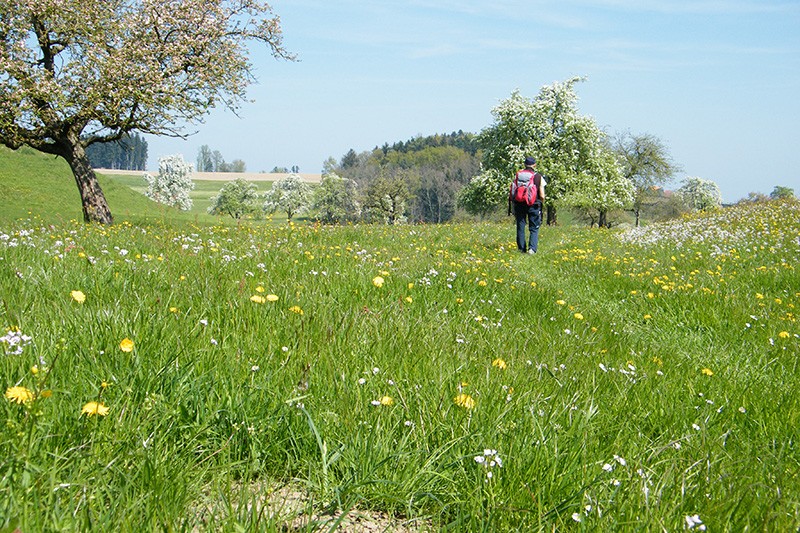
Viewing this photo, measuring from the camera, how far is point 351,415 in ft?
8.56

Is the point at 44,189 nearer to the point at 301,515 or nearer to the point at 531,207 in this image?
the point at 531,207

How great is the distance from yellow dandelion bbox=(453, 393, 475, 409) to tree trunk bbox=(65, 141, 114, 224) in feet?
70.1

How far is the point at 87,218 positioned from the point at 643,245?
19.8 meters

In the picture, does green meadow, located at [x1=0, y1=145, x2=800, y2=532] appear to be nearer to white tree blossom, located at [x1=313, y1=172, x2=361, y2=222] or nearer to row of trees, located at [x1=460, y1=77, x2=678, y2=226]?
row of trees, located at [x1=460, y1=77, x2=678, y2=226]

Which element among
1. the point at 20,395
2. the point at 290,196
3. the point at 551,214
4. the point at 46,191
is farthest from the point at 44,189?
the point at 290,196

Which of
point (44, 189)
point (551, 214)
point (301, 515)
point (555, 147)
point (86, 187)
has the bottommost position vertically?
point (301, 515)

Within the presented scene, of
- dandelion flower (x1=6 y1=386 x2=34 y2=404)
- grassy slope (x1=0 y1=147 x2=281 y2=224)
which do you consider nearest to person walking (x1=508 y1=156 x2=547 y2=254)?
dandelion flower (x1=6 y1=386 x2=34 y2=404)

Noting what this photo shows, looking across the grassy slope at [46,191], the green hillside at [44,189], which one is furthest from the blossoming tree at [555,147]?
the green hillside at [44,189]

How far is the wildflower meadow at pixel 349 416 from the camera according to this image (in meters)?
1.93

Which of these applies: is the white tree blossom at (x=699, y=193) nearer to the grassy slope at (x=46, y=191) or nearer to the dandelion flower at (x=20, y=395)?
the grassy slope at (x=46, y=191)

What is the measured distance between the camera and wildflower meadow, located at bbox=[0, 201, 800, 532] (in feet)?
6.33

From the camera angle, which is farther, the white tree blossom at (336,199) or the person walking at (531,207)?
the white tree blossom at (336,199)

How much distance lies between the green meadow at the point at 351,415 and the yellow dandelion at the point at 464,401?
24mm

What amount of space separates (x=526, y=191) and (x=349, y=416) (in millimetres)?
12443
